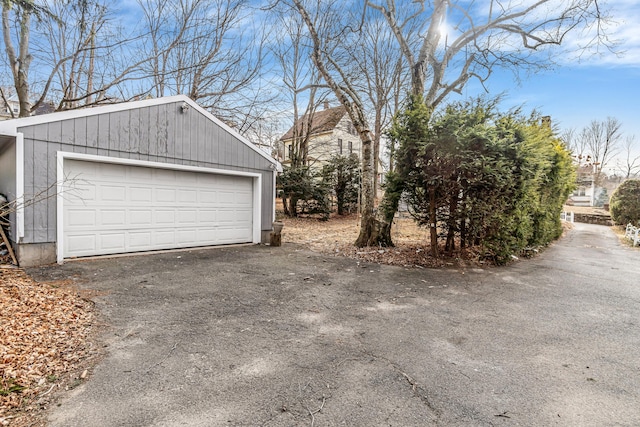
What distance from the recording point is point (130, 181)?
6922 millimetres

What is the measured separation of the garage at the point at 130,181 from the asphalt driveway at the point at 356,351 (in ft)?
3.66

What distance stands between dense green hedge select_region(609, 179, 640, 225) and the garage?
16.5 meters

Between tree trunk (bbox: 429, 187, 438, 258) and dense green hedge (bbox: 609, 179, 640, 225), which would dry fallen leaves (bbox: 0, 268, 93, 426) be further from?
dense green hedge (bbox: 609, 179, 640, 225)

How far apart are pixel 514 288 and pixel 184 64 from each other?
1326 centimetres

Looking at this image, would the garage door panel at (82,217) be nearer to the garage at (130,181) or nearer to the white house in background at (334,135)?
the garage at (130,181)

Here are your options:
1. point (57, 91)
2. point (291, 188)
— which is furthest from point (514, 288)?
point (57, 91)

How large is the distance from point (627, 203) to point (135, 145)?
20.2 meters

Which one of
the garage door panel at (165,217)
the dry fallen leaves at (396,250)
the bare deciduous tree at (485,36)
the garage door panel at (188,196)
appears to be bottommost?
the dry fallen leaves at (396,250)

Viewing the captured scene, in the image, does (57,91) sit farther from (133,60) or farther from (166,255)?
(166,255)

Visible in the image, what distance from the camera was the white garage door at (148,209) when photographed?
6328 mm

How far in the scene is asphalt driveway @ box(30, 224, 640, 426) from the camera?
207cm

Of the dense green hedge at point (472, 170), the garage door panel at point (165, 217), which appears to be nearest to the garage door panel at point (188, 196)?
the garage door panel at point (165, 217)

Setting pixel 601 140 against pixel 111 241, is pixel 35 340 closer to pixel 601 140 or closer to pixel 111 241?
pixel 111 241

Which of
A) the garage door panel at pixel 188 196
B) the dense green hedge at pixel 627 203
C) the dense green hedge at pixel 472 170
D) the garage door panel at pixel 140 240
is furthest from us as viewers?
the dense green hedge at pixel 627 203
